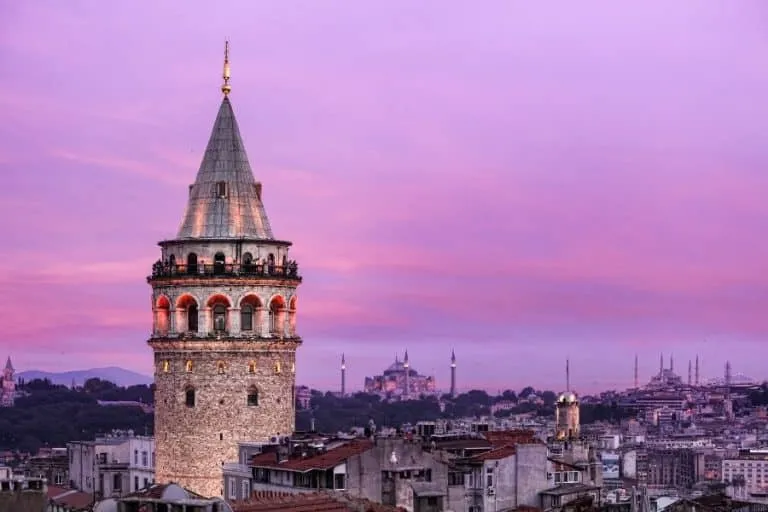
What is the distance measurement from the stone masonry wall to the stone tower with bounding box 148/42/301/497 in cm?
3

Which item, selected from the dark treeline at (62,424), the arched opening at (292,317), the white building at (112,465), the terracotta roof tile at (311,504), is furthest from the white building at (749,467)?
the terracotta roof tile at (311,504)

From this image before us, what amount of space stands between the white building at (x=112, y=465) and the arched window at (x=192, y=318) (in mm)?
13326

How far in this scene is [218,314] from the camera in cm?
5588

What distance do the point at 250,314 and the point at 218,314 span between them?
35.3 inches

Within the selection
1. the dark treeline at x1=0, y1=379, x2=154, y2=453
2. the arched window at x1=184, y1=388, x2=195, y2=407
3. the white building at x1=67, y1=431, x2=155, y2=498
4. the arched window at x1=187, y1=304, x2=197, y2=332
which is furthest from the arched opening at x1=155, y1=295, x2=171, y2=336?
the dark treeline at x1=0, y1=379, x2=154, y2=453

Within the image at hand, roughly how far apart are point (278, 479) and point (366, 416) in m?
138

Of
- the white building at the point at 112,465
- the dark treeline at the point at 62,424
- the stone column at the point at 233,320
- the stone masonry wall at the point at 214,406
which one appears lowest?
the dark treeline at the point at 62,424

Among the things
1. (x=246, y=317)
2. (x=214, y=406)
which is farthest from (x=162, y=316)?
(x=214, y=406)

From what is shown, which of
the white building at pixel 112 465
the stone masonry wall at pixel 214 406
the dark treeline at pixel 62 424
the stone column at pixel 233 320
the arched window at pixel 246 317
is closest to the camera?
the stone masonry wall at pixel 214 406

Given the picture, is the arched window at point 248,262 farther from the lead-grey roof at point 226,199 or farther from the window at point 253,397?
the window at point 253,397

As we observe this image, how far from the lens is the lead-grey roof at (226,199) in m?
56.1

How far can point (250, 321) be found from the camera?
56.1 meters

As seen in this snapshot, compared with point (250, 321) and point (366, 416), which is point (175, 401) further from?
point (366, 416)

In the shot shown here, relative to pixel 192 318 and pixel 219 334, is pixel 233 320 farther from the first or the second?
pixel 192 318
